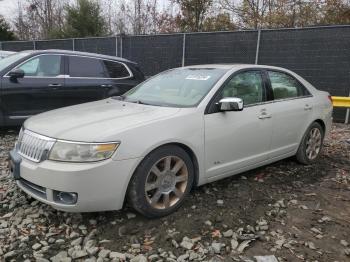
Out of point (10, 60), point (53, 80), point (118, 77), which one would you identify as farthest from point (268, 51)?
point (10, 60)

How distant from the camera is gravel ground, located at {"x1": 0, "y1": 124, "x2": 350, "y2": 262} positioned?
3.18 metres

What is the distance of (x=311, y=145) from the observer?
5.61 m

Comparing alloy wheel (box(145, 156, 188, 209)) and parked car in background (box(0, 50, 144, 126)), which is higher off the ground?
parked car in background (box(0, 50, 144, 126))

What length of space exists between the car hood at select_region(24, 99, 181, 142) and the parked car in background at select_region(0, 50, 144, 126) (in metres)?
3.01

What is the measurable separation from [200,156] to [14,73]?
4.35 metres

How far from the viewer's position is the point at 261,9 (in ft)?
62.5

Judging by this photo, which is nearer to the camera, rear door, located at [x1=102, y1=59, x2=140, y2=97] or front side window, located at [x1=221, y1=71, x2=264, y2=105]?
front side window, located at [x1=221, y1=71, x2=264, y2=105]

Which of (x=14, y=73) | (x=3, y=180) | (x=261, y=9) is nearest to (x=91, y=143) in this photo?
(x=3, y=180)

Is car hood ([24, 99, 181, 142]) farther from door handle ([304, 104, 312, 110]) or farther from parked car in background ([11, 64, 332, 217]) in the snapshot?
door handle ([304, 104, 312, 110])

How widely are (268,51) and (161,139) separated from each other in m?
7.38

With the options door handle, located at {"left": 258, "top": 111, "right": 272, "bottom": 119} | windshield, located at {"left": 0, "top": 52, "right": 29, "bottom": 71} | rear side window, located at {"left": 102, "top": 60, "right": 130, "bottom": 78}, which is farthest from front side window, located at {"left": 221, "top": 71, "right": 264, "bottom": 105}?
windshield, located at {"left": 0, "top": 52, "right": 29, "bottom": 71}

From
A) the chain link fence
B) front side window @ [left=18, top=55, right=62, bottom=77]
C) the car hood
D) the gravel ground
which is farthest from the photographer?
the chain link fence

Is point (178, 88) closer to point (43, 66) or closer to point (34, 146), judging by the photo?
point (34, 146)

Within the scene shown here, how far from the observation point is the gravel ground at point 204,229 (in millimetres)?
3178
